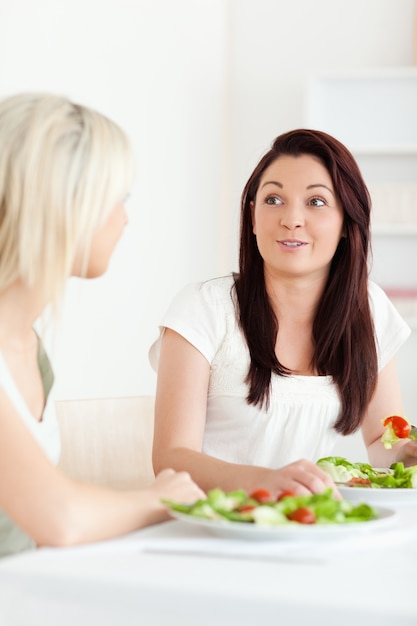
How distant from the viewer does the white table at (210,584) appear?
0.92 metres

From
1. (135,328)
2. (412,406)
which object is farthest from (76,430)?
(412,406)

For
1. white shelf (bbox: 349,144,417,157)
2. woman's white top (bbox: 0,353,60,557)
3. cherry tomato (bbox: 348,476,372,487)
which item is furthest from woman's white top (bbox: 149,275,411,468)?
white shelf (bbox: 349,144,417,157)

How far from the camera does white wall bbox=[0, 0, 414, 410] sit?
13.2 feet

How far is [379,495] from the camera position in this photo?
152 cm

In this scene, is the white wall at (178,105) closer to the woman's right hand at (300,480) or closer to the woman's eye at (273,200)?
the woman's eye at (273,200)

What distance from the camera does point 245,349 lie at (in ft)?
6.94

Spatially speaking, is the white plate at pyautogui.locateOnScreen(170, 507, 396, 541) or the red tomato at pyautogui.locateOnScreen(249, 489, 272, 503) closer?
the white plate at pyautogui.locateOnScreen(170, 507, 396, 541)

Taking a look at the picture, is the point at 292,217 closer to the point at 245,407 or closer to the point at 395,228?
the point at 245,407

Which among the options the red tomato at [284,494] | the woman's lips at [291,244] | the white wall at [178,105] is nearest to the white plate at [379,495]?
the red tomato at [284,494]

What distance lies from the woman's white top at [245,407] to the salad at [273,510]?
32.8 inches

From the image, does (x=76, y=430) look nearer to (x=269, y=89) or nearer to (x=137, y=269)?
(x=137, y=269)

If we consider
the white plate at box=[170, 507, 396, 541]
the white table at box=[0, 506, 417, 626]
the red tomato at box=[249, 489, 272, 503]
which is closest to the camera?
the white table at box=[0, 506, 417, 626]

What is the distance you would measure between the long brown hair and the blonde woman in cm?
79

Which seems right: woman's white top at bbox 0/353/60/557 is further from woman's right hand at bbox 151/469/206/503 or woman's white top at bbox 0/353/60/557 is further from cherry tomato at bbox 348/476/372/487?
cherry tomato at bbox 348/476/372/487
